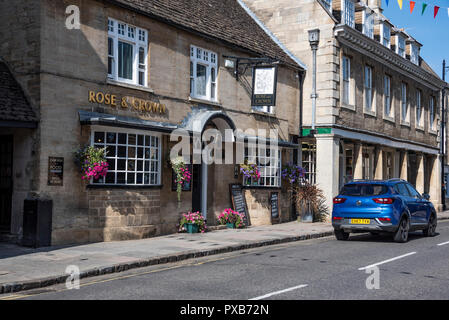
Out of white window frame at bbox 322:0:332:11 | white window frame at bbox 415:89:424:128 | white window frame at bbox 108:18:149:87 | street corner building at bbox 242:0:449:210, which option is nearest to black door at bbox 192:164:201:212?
white window frame at bbox 108:18:149:87

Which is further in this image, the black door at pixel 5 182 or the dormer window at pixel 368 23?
the dormer window at pixel 368 23

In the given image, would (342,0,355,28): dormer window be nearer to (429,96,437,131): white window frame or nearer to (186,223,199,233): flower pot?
(429,96,437,131): white window frame

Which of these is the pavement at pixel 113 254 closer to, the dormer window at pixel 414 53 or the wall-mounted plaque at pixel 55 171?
the wall-mounted plaque at pixel 55 171

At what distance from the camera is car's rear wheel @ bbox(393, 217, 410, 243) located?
1404 centimetres

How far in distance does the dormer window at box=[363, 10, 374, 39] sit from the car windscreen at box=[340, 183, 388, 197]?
41.4 ft

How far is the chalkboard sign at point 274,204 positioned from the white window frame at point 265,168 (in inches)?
13.0

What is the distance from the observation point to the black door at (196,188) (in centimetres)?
1698

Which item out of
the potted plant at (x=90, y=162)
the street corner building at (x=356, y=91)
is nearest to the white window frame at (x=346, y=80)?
Answer: the street corner building at (x=356, y=91)

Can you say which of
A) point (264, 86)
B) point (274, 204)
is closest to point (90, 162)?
point (264, 86)

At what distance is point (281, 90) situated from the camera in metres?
20.8

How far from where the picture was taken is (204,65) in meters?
17.2
